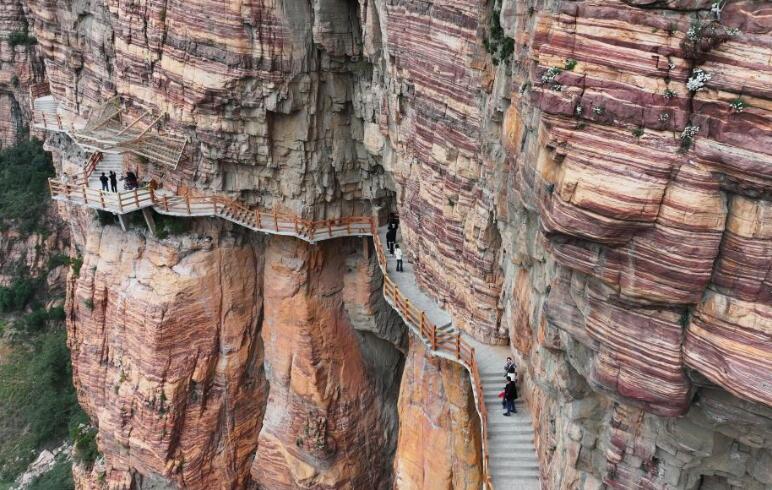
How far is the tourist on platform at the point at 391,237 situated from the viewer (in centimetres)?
2119

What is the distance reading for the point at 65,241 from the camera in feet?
131

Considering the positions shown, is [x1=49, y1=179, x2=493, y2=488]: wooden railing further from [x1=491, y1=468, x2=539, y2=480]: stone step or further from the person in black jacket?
[x1=491, y1=468, x2=539, y2=480]: stone step

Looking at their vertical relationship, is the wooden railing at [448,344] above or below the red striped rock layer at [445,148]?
below

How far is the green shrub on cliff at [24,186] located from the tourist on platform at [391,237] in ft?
89.5

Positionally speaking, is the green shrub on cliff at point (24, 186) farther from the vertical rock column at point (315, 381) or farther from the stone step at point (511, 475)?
the stone step at point (511, 475)

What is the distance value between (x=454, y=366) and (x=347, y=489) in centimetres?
1002

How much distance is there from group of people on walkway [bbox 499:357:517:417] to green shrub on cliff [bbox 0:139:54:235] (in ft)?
111

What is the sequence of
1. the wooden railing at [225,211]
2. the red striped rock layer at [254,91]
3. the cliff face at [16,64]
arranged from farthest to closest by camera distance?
the cliff face at [16,64] < the wooden railing at [225,211] < the red striped rock layer at [254,91]

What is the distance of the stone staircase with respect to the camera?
14008 mm

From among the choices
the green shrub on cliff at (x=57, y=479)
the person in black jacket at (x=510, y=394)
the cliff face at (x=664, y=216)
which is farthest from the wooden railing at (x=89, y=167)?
the cliff face at (x=664, y=216)

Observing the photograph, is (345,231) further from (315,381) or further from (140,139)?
(140,139)

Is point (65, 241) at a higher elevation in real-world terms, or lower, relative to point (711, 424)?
lower

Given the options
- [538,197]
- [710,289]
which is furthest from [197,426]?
[710,289]

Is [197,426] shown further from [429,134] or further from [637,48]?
[637,48]
